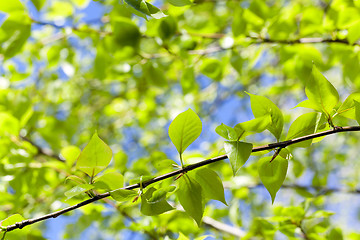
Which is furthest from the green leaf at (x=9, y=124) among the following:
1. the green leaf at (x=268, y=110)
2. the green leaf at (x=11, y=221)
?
the green leaf at (x=268, y=110)

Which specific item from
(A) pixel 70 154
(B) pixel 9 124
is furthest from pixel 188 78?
(B) pixel 9 124

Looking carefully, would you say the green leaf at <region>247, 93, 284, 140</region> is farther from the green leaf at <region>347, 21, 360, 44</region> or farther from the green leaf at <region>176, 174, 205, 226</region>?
the green leaf at <region>347, 21, 360, 44</region>

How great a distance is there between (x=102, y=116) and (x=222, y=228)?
1.41 meters

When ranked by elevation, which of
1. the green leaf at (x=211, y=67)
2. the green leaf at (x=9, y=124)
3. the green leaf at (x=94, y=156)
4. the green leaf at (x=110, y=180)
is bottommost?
the green leaf at (x=9, y=124)

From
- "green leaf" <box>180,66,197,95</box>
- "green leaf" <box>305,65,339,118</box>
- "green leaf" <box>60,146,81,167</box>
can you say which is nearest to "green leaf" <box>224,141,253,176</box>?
"green leaf" <box>305,65,339,118</box>

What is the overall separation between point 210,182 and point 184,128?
9 cm

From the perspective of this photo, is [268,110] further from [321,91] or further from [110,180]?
[110,180]

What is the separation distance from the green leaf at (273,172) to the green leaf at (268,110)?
0.04 metres

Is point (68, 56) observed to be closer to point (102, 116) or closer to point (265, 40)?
point (265, 40)

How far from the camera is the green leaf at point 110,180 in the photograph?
47 centimetres

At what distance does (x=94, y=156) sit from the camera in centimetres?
46

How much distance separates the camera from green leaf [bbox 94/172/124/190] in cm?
47

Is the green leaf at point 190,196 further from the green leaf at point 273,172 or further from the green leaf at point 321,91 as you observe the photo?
the green leaf at point 321,91

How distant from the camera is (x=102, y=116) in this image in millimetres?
2199
